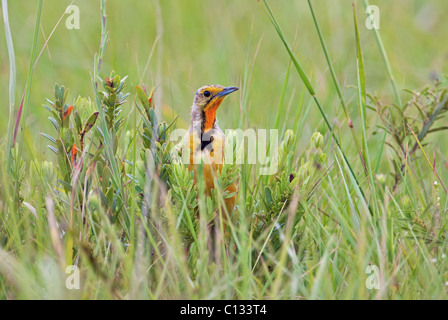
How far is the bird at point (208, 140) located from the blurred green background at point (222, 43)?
1244 mm

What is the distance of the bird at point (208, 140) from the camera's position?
249cm

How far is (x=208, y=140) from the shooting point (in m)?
2.72

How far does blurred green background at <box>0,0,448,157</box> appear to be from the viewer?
4.68 m

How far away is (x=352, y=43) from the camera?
515 centimetres

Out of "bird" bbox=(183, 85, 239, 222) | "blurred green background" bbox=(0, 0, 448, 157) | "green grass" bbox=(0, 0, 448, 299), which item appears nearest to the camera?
"green grass" bbox=(0, 0, 448, 299)

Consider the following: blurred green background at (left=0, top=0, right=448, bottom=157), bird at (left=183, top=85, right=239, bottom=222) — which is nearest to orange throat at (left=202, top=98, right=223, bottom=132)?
bird at (left=183, top=85, right=239, bottom=222)

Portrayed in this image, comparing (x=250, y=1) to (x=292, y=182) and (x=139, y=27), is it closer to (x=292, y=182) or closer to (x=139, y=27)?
(x=139, y=27)

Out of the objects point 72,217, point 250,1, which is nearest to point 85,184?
point 72,217

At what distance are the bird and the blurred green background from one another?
1.24 metres

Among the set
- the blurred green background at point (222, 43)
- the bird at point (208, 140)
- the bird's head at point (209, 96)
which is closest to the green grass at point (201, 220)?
the bird at point (208, 140)

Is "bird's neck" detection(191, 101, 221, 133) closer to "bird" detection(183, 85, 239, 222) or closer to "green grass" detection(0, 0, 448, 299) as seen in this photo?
"bird" detection(183, 85, 239, 222)

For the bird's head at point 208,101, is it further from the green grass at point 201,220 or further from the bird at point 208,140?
the green grass at point 201,220
